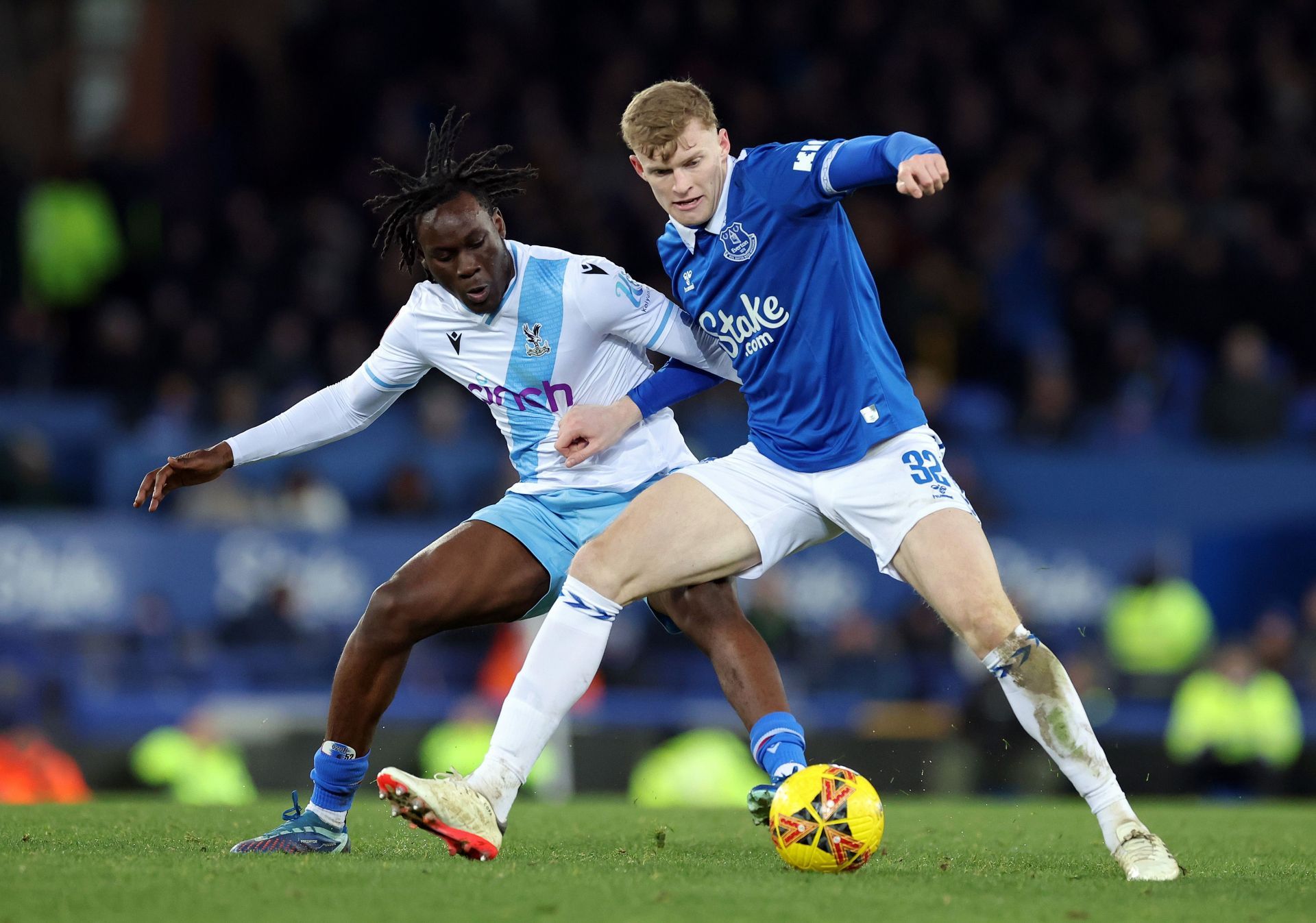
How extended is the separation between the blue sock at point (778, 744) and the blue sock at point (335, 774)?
51.2 inches

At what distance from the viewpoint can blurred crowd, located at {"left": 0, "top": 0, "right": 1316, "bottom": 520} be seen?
44.7ft

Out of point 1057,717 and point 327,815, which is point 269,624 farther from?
point 1057,717

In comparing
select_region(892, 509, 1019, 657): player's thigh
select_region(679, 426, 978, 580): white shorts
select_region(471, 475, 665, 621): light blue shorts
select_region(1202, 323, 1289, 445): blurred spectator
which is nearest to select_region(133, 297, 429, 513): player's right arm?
select_region(471, 475, 665, 621): light blue shorts

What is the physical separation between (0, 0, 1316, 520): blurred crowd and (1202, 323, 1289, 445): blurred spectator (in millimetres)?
23

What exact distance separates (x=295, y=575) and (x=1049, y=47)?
9.95 m

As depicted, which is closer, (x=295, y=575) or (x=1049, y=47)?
(x=295, y=575)

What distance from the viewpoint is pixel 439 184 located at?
549cm

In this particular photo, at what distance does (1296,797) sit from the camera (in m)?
11.2

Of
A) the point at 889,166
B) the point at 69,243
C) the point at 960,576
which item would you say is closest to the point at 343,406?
the point at 889,166

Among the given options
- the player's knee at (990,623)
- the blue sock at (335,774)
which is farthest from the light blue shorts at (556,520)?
the player's knee at (990,623)

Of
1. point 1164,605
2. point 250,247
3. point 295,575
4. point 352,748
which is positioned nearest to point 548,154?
point 250,247

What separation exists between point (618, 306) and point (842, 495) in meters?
1.08

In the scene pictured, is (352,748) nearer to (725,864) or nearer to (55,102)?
(725,864)

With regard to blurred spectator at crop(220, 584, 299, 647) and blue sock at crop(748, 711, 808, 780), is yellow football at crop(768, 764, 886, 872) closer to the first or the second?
blue sock at crop(748, 711, 808, 780)
